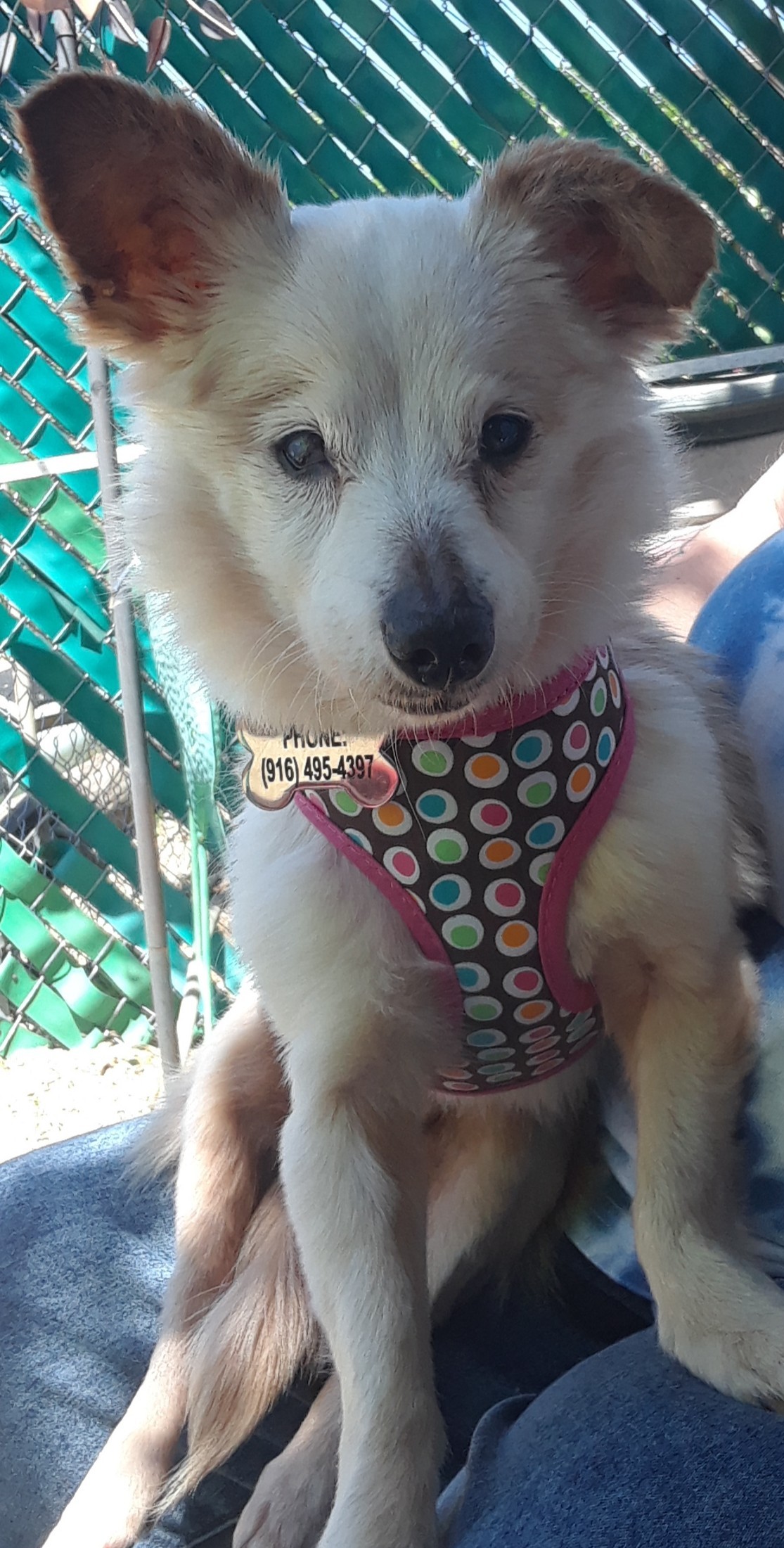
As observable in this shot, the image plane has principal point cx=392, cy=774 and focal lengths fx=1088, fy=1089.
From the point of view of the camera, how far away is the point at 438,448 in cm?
87

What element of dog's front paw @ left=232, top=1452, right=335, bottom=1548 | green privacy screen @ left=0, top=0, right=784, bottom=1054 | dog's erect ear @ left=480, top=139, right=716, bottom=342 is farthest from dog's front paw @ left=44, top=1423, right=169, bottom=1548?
green privacy screen @ left=0, top=0, right=784, bottom=1054

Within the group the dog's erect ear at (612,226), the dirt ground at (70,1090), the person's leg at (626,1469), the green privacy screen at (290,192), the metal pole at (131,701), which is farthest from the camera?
the dirt ground at (70,1090)

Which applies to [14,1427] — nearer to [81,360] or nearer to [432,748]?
[432,748]

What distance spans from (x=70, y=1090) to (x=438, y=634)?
227 centimetres

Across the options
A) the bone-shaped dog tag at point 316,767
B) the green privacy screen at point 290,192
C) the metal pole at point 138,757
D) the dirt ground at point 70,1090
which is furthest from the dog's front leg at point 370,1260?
the dirt ground at point 70,1090

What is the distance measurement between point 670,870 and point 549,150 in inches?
25.4

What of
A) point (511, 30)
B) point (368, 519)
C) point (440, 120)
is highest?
point (511, 30)

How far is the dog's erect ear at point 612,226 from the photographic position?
0.90m

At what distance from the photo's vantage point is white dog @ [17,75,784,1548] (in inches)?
33.9

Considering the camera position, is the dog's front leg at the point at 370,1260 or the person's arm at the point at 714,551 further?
the person's arm at the point at 714,551

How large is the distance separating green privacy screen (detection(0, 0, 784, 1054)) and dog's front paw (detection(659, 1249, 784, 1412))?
1.69 metres

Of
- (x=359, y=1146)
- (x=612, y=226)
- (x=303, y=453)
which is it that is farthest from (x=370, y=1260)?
(x=612, y=226)

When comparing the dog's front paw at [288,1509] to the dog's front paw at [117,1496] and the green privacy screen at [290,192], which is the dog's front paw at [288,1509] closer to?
the dog's front paw at [117,1496]

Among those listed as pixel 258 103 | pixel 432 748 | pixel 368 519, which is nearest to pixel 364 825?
pixel 432 748
